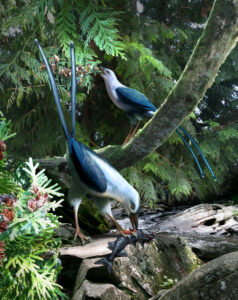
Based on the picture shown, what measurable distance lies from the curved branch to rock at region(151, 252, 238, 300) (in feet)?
3.22

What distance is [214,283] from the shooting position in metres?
0.99

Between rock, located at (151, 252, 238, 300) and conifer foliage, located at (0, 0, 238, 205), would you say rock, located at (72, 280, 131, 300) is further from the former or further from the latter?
conifer foliage, located at (0, 0, 238, 205)

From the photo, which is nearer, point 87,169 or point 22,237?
point 22,237

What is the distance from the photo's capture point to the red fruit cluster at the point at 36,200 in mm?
900

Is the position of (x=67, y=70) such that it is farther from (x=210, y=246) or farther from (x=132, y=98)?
(x=210, y=246)

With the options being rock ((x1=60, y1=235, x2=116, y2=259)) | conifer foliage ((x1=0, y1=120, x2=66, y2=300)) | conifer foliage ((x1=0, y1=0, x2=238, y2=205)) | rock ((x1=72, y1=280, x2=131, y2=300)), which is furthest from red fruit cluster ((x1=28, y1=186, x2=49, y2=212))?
conifer foliage ((x1=0, y1=0, x2=238, y2=205))

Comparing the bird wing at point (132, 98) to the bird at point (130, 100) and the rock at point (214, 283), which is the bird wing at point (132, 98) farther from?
the rock at point (214, 283)

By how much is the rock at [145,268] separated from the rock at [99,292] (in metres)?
0.01

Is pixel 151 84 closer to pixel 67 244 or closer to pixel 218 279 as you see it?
pixel 67 244

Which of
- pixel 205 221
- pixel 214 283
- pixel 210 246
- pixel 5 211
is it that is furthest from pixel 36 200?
pixel 205 221

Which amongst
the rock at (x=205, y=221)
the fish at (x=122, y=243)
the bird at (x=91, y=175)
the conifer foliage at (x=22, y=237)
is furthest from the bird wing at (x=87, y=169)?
the rock at (x=205, y=221)

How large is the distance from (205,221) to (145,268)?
113cm

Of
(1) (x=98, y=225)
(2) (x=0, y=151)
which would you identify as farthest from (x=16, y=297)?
(1) (x=98, y=225)

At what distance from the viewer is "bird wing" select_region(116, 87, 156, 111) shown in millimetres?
2043
